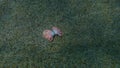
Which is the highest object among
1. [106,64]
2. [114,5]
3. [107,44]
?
[114,5]

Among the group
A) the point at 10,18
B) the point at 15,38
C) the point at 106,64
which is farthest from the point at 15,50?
the point at 106,64

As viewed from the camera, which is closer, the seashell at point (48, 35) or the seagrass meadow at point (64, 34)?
the seagrass meadow at point (64, 34)

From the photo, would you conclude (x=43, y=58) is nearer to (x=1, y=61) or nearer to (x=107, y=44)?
(x=1, y=61)

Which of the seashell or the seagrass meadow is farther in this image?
the seashell

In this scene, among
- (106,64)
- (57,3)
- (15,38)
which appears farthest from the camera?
(57,3)

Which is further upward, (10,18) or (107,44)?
(10,18)

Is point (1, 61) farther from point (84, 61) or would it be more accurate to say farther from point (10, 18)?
point (84, 61)

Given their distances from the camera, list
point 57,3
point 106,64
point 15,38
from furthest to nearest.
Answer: point 57,3
point 15,38
point 106,64

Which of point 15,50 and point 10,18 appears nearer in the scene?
point 15,50
